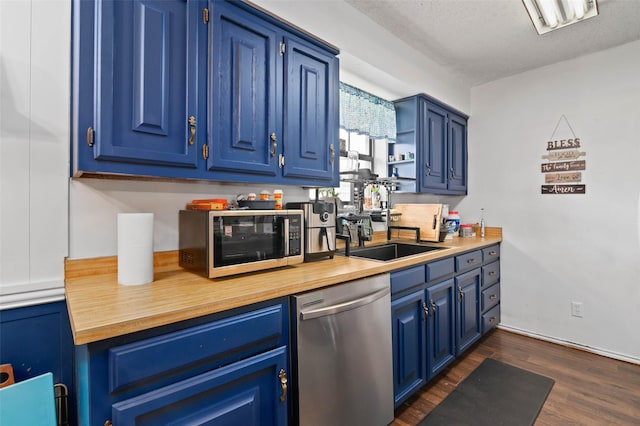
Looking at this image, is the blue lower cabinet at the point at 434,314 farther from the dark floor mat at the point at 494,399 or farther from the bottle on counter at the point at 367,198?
the bottle on counter at the point at 367,198

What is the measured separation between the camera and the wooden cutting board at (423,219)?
2.62 metres

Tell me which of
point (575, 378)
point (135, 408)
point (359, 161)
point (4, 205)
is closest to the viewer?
point (135, 408)

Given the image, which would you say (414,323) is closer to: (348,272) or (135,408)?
(348,272)

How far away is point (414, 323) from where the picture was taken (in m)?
1.92

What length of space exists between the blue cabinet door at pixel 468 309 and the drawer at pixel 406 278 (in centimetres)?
57

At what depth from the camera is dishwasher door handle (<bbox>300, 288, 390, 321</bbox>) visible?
1.30 meters

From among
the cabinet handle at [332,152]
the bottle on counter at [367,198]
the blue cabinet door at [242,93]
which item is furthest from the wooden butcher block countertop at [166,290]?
the bottle on counter at [367,198]

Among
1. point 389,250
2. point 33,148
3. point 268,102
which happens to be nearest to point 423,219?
point 389,250

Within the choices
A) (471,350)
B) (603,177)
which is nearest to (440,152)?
(603,177)

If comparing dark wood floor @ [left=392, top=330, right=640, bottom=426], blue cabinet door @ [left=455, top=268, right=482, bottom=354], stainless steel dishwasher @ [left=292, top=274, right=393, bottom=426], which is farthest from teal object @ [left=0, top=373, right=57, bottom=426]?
blue cabinet door @ [left=455, top=268, right=482, bottom=354]

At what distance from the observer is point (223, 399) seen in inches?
41.7

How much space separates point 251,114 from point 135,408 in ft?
4.08

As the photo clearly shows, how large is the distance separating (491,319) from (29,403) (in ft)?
10.6

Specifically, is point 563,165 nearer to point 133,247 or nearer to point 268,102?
point 268,102
